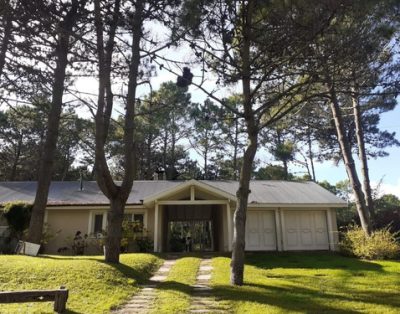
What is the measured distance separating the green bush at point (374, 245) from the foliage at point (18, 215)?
12.9 m

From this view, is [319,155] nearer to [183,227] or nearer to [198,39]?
[183,227]

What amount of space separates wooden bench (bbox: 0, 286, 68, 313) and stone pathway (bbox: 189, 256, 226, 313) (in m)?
2.18

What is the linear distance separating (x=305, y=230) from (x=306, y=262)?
16.0ft

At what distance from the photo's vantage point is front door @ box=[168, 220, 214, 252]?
845 inches

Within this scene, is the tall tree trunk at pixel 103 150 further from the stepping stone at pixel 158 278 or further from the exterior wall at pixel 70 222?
the exterior wall at pixel 70 222

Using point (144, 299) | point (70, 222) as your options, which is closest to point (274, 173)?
point (70, 222)

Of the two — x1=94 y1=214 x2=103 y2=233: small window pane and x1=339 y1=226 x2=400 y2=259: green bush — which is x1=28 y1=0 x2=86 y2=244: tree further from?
x1=339 y1=226 x2=400 y2=259: green bush

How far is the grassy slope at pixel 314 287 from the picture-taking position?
266 inches

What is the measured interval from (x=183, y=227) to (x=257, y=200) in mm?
6624

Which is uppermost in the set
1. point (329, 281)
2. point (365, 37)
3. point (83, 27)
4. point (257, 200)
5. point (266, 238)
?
point (83, 27)

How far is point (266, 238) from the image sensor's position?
17.8 meters

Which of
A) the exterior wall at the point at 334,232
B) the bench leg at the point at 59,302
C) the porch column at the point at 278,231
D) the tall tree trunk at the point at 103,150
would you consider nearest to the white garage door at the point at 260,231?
the porch column at the point at 278,231

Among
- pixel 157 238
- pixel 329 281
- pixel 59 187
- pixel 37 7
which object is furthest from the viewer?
pixel 59 187

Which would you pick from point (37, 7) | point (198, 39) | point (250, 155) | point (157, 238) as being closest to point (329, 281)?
point (250, 155)
